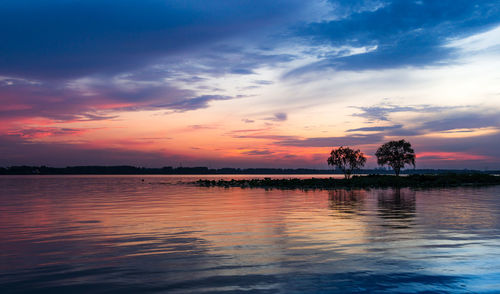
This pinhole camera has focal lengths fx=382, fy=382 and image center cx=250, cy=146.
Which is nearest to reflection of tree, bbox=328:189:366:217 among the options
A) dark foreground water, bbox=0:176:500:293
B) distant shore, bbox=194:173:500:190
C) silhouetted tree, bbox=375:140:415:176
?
dark foreground water, bbox=0:176:500:293

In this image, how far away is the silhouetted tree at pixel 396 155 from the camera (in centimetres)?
10162

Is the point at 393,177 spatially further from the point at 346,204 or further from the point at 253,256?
the point at 253,256

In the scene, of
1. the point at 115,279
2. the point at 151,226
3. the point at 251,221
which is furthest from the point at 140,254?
the point at 251,221

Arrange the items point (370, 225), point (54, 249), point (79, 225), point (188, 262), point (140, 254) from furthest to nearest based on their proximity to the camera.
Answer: point (79, 225) < point (370, 225) < point (54, 249) < point (140, 254) < point (188, 262)

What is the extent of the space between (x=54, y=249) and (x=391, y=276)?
1301 cm

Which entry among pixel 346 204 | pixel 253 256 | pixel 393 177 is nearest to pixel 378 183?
pixel 393 177

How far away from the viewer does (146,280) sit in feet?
35.9

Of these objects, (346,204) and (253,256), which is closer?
(253,256)

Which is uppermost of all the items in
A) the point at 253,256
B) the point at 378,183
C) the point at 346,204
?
the point at 378,183

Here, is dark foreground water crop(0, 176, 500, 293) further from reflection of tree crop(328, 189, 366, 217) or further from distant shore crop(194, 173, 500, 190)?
distant shore crop(194, 173, 500, 190)

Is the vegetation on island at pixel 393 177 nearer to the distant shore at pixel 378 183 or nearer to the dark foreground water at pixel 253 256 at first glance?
the distant shore at pixel 378 183

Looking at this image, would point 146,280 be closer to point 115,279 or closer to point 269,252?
point 115,279

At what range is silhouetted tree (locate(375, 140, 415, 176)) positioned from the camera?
4001 inches

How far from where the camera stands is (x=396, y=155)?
102 m
